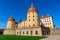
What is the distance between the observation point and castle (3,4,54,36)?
44.4 meters

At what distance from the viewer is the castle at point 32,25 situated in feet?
146

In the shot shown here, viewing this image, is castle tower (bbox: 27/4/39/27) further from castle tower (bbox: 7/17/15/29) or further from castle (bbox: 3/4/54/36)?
castle tower (bbox: 7/17/15/29)

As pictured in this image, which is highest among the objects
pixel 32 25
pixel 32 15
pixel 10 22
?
pixel 32 15

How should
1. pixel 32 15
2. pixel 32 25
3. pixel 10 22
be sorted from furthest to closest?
pixel 10 22 < pixel 32 15 < pixel 32 25

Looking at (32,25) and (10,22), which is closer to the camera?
(32,25)

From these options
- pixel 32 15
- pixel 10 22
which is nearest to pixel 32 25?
pixel 32 15

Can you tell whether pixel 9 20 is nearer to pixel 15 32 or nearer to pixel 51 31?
pixel 15 32

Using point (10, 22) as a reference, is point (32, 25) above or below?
below

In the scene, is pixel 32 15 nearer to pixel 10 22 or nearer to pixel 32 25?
pixel 32 25

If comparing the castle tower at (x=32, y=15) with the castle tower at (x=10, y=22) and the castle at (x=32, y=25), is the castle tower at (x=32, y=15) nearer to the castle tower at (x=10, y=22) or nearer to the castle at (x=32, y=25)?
the castle at (x=32, y=25)

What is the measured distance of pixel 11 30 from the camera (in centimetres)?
5203

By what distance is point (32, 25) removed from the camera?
181 ft

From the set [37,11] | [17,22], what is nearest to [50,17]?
[37,11]

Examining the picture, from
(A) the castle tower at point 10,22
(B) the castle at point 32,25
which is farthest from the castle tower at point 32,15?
(A) the castle tower at point 10,22
